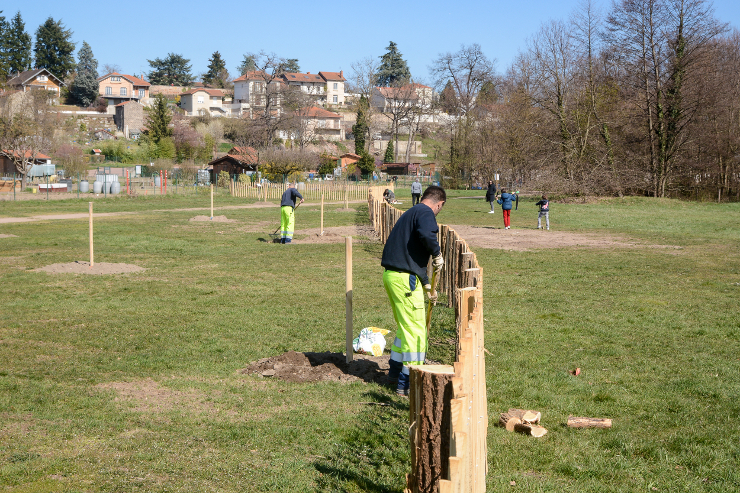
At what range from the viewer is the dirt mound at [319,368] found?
710 cm

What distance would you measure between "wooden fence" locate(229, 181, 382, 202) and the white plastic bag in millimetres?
40083

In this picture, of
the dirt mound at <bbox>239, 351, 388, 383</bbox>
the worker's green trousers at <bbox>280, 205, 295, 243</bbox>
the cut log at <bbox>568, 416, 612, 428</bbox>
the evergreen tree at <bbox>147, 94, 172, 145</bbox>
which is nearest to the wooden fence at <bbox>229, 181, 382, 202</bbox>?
the worker's green trousers at <bbox>280, 205, 295, 243</bbox>

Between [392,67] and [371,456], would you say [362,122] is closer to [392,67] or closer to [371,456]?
[392,67]

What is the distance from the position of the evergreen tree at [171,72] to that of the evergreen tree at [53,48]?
938 inches

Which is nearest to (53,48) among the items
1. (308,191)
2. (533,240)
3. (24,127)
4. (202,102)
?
(202,102)

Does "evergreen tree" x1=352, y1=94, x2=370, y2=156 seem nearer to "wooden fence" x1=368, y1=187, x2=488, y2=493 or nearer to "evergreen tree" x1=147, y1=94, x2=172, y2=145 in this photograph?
"evergreen tree" x1=147, y1=94, x2=172, y2=145

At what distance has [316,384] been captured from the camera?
6.89 metres

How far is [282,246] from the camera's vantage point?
19.5 meters

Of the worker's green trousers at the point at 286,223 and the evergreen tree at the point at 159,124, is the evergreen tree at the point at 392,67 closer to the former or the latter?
the evergreen tree at the point at 159,124

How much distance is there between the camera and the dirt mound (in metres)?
7.10

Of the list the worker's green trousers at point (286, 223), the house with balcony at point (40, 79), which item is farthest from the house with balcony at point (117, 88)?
the worker's green trousers at point (286, 223)

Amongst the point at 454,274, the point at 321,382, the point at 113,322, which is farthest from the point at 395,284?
the point at 113,322

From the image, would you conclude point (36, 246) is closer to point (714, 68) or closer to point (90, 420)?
point (90, 420)

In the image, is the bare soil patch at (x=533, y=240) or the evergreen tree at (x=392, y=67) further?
the evergreen tree at (x=392, y=67)
